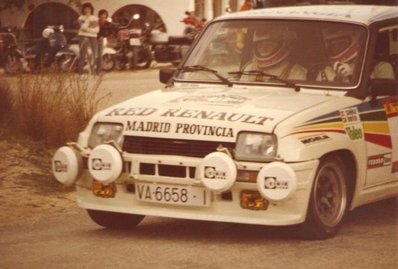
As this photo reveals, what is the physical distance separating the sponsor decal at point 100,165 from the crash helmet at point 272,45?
1.71 m

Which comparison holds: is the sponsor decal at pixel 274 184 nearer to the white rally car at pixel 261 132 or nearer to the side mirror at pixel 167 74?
the white rally car at pixel 261 132

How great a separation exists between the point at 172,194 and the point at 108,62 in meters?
24.4

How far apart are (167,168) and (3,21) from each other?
34.4 metres

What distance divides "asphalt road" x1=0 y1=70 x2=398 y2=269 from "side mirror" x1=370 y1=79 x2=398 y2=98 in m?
0.96

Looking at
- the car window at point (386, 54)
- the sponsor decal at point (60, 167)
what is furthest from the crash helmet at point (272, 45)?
the sponsor decal at point (60, 167)

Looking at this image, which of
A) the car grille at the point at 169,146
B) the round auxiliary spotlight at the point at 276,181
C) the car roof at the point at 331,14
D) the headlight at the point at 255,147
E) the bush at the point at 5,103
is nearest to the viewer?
the round auxiliary spotlight at the point at 276,181

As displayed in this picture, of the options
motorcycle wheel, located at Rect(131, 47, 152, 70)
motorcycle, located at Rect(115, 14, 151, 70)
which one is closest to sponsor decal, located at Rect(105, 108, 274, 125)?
motorcycle, located at Rect(115, 14, 151, 70)

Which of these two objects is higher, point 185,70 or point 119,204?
point 185,70

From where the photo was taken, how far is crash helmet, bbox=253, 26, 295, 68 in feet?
35.1

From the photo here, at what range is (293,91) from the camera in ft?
34.2

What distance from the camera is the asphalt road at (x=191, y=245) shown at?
8.84 metres

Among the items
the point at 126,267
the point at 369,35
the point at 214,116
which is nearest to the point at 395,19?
the point at 369,35

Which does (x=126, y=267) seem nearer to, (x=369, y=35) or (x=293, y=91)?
(x=293, y=91)

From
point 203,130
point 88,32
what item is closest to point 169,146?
point 203,130
